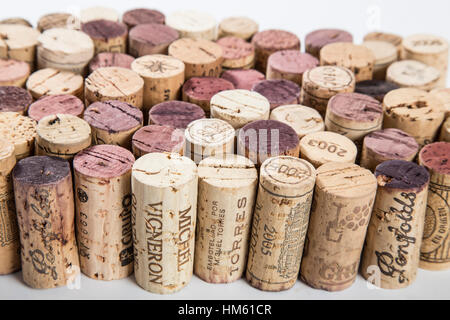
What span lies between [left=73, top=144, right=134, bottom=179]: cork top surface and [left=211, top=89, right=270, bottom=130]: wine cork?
38cm

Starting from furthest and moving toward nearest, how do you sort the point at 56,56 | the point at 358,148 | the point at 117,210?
the point at 56,56 < the point at 358,148 < the point at 117,210

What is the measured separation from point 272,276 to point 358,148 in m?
0.54

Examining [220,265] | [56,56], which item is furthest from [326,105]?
[56,56]

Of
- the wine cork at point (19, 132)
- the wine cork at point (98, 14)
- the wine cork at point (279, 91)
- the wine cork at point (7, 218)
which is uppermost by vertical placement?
the wine cork at point (98, 14)

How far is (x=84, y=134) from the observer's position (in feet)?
8.84

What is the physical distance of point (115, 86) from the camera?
2.98 m

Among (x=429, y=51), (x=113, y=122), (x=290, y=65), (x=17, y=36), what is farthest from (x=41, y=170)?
(x=429, y=51)

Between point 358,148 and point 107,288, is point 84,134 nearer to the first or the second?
point 107,288

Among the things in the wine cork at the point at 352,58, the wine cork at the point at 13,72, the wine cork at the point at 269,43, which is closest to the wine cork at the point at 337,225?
the wine cork at the point at 352,58

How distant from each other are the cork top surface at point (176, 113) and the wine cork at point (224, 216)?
0.25 m

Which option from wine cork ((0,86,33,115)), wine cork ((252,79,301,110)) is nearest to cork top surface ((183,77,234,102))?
wine cork ((252,79,301,110))

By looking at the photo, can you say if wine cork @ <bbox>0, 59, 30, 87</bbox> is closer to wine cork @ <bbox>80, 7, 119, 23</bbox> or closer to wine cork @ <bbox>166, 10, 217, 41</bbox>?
wine cork @ <bbox>80, 7, 119, 23</bbox>

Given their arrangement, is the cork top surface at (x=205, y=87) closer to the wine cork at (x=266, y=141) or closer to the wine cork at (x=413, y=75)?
the wine cork at (x=266, y=141)

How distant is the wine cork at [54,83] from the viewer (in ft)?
9.96
